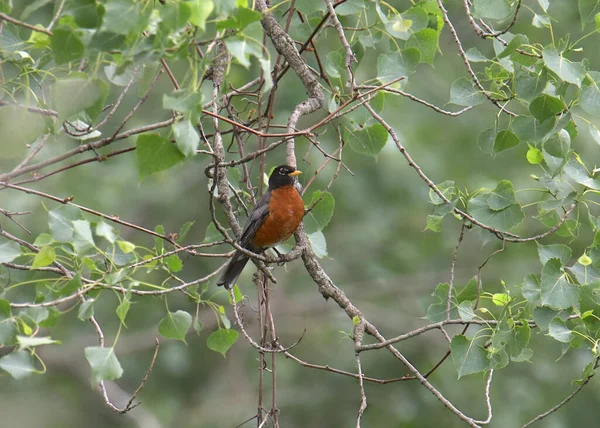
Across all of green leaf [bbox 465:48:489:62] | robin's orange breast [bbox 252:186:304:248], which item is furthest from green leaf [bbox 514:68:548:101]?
robin's orange breast [bbox 252:186:304:248]

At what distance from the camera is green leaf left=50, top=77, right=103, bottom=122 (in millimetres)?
2271

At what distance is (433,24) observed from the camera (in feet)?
10.8

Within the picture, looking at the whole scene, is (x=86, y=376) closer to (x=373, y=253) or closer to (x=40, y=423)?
(x=40, y=423)

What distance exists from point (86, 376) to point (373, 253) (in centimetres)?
355

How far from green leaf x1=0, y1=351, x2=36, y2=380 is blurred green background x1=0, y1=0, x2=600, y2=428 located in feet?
18.9

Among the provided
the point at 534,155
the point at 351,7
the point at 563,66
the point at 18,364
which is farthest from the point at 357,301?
the point at 18,364

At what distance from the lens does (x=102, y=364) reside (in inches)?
91.6

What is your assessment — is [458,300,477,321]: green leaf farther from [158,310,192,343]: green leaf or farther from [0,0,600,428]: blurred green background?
[0,0,600,428]: blurred green background

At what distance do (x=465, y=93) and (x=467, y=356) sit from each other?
1046mm

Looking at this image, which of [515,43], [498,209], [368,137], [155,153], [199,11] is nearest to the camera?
[199,11]

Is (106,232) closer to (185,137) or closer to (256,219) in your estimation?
(185,137)

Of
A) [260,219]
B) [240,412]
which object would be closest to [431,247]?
[240,412]

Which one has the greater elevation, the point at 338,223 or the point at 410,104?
the point at 410,104

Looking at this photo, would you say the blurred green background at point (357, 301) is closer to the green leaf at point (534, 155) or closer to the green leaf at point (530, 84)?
the green leaf at point (534, 155)
